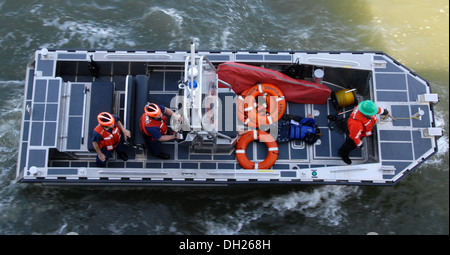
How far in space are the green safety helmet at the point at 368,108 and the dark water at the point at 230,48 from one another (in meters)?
2.44

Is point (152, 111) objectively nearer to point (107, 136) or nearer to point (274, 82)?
point (107, 136)

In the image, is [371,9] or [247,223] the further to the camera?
[371,9]

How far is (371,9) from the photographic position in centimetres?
1090

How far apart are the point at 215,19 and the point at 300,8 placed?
240 centimetres

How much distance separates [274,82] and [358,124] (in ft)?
5.79

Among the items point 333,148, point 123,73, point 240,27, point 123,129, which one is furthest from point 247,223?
point 240,27

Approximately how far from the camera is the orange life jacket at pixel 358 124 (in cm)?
671

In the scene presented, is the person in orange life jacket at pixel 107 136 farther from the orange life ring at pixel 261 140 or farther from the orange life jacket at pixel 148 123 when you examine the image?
the orange life ring at pixel 261 140

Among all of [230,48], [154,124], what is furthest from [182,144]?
[230,48]

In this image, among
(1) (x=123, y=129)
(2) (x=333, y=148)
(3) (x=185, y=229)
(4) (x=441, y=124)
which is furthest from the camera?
(4) (x=441, y=124)

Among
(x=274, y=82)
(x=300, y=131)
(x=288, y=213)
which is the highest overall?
(x=274, y=82)

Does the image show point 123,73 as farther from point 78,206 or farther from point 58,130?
point 78,206

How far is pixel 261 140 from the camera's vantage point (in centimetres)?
741

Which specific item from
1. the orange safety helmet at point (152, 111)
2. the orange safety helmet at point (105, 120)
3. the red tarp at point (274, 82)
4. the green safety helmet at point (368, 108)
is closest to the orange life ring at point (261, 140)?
the red tarp at point (274, 82)
